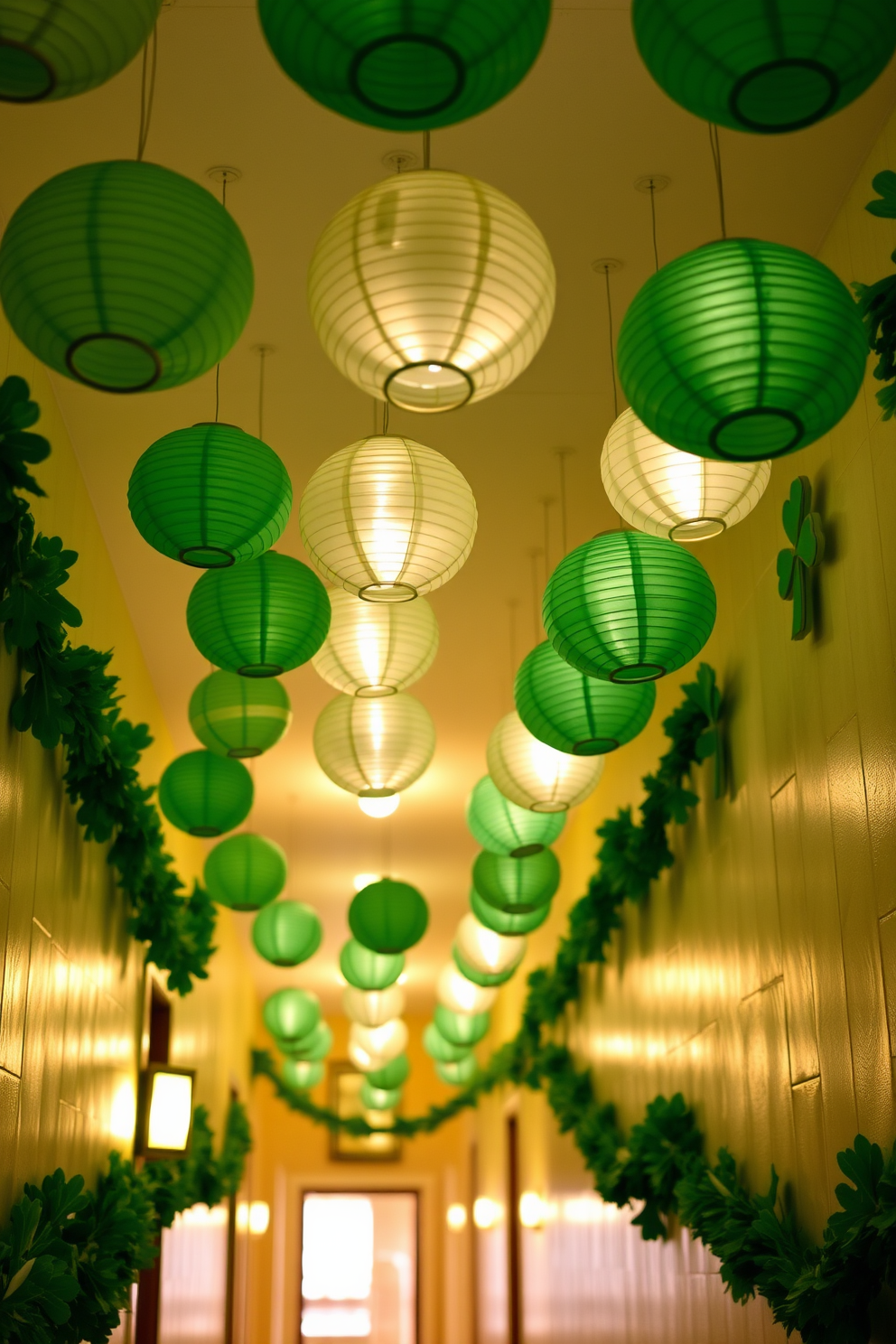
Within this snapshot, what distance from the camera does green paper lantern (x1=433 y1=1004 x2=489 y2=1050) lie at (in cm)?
950

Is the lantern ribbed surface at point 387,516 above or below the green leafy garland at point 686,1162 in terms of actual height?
above

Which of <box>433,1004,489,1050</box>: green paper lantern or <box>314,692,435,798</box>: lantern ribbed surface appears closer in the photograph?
<box>314,692,435,798</box>: lantern ribbed surface

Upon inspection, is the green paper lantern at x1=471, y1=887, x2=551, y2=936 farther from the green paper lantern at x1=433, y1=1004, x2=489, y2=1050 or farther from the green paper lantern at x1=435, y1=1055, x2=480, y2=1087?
the green paper lantern at x1=435, y1=1055, x2=480, y2=1087

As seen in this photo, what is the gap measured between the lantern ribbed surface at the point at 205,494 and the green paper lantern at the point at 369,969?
16.2ft

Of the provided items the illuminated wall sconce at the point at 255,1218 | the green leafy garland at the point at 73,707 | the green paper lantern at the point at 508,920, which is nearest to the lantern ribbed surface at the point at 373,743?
the green leafy garland at the point at 73,707

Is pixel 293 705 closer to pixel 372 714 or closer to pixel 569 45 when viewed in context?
pixel 372 714

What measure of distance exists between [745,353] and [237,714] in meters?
2.54

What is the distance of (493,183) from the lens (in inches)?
140

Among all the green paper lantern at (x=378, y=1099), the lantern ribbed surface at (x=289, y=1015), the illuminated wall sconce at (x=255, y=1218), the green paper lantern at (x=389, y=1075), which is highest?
the lantern ribbed surface at (x=289, y=1015)

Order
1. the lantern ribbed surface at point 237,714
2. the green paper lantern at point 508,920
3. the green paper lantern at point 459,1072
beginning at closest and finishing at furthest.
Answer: the lantern ribbed surface at point 237,714 < the green paper lantern at point 508,920 < the green paper lantern at point 459,1072

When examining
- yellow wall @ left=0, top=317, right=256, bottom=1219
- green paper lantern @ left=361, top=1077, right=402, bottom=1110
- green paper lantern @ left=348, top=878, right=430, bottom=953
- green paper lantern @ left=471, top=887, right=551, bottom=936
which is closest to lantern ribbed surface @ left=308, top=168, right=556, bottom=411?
yellow wall @ left=0, top=317, right=256, bottom=1219

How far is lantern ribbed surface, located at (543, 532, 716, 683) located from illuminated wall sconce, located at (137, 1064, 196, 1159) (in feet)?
12.2

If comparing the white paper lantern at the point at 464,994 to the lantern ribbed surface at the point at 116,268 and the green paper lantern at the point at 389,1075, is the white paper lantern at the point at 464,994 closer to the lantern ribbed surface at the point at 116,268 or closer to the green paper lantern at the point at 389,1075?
the green paper lantern at the point at 389,1075

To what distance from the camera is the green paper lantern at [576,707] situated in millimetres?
3697
